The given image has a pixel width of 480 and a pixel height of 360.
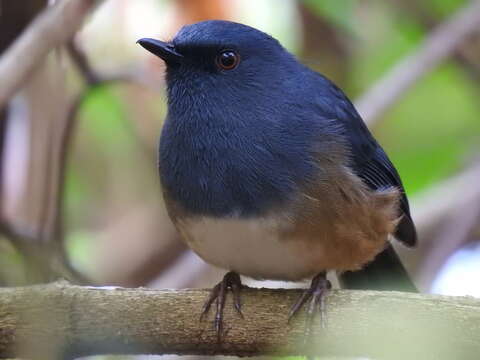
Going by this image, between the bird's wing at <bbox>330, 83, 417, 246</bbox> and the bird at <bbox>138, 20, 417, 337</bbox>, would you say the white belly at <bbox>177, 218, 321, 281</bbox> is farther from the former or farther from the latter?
the bird's wing at <bbox>330, 83, 417, 246</bbox>

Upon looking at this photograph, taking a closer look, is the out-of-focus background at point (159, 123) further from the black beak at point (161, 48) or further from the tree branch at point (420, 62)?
the black beak at point (161, 48)

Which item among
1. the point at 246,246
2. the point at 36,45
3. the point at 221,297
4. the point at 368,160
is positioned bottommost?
the point at 221,297

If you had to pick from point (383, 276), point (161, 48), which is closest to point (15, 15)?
point (161, 48)

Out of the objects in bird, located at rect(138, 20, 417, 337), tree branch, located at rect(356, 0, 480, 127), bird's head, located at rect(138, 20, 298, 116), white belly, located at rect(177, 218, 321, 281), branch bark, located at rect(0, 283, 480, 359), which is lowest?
branch bark, located at rect(0, 283, 480, 359)

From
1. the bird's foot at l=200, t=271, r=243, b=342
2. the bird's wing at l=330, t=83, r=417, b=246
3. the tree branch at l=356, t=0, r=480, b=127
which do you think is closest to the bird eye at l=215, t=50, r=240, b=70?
the bird's wing at l=330, t=83, r=417, b=246

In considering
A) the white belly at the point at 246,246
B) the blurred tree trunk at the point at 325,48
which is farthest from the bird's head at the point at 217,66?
the blurred tree trunk at the point at 325,48

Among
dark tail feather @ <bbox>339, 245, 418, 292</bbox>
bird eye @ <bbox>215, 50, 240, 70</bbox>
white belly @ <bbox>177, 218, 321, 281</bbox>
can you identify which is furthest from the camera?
dark tail feather @ <bbox>339, 245, 418, 292</bbox>

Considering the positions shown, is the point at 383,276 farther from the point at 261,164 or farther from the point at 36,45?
the point at 36,45

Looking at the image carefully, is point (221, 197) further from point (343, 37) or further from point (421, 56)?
point (343, 37)
